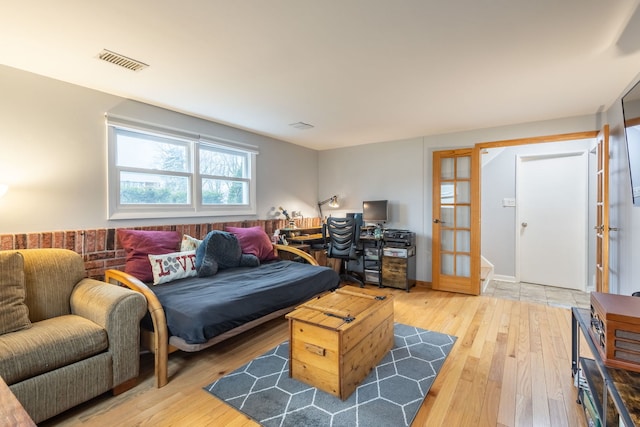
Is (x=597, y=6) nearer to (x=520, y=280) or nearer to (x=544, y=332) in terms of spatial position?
(x=544, y=332)

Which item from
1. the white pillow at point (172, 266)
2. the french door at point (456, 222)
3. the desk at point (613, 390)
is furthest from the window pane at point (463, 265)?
the white pillow at point (172, 266)

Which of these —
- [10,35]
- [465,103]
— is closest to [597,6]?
[465,103]

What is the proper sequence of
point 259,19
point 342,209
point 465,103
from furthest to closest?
1. point 342,209
2. point 465,103
3. point 259,19

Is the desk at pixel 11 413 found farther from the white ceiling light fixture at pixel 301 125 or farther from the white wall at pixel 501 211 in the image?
the white wall at pixel 501 211

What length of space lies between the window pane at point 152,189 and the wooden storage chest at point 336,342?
6.95 feet

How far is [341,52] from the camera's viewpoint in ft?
6.80

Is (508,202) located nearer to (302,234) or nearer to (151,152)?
(302,234)

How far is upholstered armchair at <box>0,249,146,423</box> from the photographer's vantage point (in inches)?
62.2

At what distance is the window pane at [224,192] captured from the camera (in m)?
3.75

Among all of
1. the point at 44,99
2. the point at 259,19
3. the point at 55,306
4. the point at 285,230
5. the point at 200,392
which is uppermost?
the point at 259,19

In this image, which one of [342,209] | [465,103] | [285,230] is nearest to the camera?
[465,103]

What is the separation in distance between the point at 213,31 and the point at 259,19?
1.06 feet

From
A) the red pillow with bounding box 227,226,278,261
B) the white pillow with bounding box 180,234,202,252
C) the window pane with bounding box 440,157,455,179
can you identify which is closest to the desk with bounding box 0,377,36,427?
the white pillow with bounding box 180,234,202,252

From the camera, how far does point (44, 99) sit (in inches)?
97.1
